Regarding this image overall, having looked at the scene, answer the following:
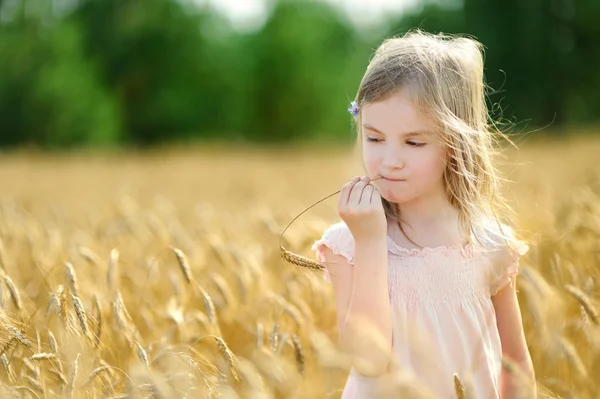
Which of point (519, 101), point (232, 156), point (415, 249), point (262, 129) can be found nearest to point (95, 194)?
point (415, 249)

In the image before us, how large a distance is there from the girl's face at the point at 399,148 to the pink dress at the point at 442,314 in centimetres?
17

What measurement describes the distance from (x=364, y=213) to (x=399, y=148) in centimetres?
19

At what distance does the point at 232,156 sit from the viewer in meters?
20.3

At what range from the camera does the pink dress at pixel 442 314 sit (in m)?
1.90

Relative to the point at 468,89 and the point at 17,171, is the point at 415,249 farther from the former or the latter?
the point at 17,171

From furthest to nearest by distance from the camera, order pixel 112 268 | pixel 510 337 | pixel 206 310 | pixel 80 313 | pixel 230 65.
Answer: pixel 230 65, pixel 112 268, pixel 206 310, pixel 510 337, pixel 80 313

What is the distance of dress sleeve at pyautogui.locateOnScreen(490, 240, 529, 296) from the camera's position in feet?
6.67

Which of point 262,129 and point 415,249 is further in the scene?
point 262,129

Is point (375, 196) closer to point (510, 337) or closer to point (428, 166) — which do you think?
point (428, 166)

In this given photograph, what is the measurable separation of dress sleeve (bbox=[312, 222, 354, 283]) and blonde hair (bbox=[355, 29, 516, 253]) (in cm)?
13

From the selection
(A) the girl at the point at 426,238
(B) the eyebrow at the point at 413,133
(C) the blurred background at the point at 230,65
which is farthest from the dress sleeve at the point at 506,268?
(C) the blurred background at the point at 230,65

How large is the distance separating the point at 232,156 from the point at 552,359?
18.5 meters

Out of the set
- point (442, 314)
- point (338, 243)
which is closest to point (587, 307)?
point (442, 314)

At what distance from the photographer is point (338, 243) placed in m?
1.98
